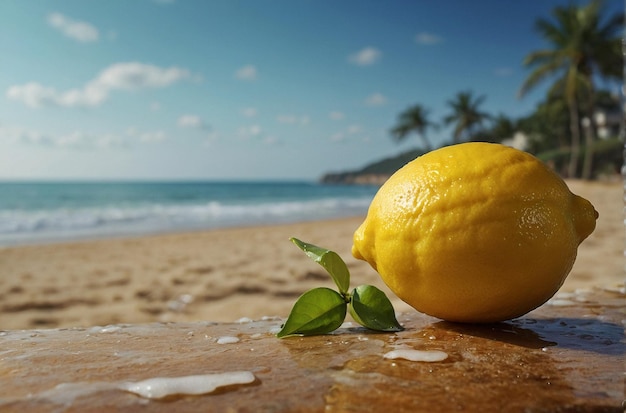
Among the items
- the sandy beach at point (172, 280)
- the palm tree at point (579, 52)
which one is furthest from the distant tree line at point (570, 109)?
the sandy beach at point (172, 280)

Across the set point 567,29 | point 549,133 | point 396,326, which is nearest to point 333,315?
point 396,326

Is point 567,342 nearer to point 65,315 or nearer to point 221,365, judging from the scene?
point 221,365

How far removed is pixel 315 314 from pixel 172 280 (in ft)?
14.9

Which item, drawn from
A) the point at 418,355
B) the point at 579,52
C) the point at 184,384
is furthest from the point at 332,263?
the point at 579,52

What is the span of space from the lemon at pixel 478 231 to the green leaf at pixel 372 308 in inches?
2.3

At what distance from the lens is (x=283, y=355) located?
3.27 ft

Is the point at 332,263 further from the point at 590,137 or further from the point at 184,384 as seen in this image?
the point at 590,137

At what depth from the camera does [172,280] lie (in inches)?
213

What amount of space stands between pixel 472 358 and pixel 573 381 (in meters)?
0.19

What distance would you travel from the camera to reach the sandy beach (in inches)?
161

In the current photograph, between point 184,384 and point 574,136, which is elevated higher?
point 574,136

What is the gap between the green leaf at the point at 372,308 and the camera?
4.05 feet

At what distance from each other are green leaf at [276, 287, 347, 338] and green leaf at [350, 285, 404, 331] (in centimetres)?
4

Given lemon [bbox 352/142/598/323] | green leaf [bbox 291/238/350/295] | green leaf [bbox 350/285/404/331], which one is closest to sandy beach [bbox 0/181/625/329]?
lemon [bbox 352/142/598/323]
